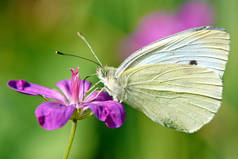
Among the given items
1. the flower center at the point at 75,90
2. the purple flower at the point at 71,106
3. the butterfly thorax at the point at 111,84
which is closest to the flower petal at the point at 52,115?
the purple flower at the point at 71,106

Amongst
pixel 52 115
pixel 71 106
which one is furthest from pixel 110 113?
Answer: pixel 52 115

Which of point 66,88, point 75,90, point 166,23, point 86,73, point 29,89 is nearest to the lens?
point 29,89

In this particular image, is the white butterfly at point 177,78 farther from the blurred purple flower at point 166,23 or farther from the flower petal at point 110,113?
the blurred purple flower at point 166,23

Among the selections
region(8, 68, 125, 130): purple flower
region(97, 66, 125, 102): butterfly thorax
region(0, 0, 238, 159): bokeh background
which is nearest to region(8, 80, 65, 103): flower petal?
region(8, 68, 125, 130): purple flower

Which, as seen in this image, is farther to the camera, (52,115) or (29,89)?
(29,89)

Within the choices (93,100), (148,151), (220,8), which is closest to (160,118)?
(93,100)

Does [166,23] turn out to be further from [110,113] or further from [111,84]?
[110,113]

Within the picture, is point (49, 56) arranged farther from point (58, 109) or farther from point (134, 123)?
point (58, 109)

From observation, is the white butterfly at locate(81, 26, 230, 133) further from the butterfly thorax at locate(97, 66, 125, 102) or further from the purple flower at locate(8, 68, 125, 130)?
the purple flower at locate(8, 68, 125, 130)
